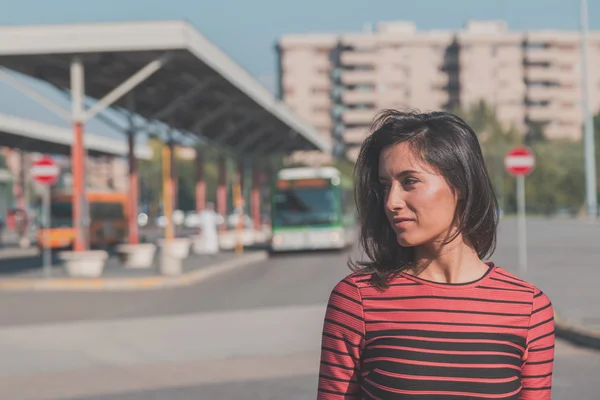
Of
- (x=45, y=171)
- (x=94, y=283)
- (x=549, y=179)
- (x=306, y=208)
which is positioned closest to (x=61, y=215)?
(x=306, y=208)

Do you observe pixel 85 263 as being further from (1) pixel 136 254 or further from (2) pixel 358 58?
(2) pixel 358 58

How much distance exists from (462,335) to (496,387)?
0.44ft

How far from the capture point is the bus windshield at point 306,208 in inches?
1548

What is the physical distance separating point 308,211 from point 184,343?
2602cm

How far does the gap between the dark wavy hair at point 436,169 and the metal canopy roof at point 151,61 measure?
72.1 feet

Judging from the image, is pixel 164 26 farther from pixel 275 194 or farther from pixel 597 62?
pixel 597 62

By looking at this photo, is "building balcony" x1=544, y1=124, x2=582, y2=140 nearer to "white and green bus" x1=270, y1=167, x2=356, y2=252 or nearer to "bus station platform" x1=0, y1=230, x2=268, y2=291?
"white and green bus" x1=270, y1=167, x2=356, y2=252

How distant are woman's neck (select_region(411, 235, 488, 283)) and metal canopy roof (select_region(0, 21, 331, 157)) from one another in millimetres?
22168

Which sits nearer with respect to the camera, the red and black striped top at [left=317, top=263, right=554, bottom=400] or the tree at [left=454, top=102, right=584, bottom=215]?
the red and black striped top at [left=317, top=263, right=554, bottom=400]

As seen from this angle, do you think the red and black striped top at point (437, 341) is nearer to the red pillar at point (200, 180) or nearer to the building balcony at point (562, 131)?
the red pillar at point (200, 180)

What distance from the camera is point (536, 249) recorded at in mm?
36719

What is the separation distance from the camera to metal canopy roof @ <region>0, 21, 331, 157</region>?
961 inches

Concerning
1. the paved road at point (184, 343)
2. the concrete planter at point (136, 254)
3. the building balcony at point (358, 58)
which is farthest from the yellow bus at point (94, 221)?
the building balcony at point (358, 58)

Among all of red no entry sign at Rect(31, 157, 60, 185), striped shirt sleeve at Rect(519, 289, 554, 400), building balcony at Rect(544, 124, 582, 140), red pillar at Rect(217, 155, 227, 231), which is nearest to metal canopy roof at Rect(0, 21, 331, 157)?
red no entry sign at Rect(31, 157, 60, 185)
